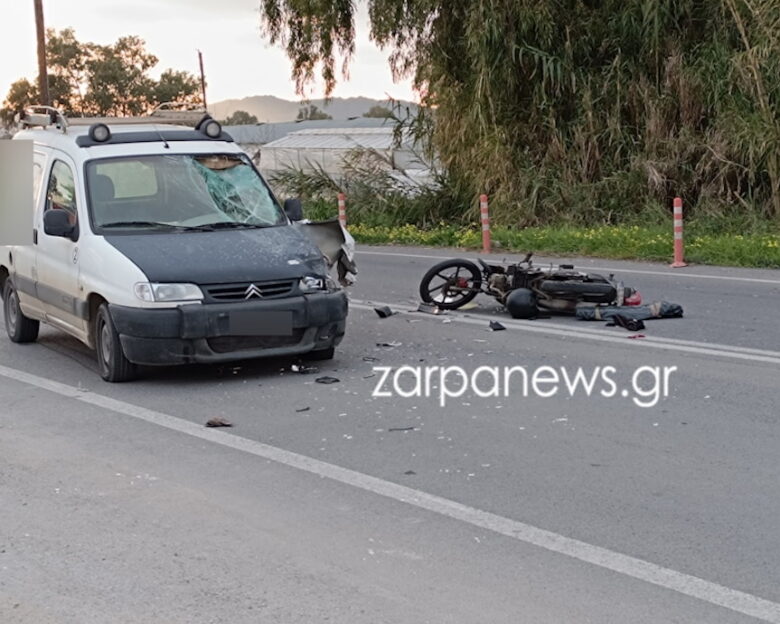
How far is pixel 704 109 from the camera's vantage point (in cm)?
2217

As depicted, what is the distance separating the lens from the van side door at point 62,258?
9914 mm

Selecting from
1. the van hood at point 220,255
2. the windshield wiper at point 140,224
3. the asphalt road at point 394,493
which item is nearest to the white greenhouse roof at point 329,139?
the windshield wiper at point 140,224

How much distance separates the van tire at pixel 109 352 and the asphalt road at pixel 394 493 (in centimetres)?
15

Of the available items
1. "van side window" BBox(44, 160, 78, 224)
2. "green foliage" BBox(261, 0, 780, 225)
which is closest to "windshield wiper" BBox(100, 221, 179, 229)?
"van side window" BBox(44, 160, 78, 224)

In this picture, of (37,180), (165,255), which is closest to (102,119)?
(37,180)

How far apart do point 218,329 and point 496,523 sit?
373 cm

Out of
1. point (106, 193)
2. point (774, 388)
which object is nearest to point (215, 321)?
point (106, 193)

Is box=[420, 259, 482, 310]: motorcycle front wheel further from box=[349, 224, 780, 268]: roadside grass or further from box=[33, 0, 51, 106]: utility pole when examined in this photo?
box=[33, 0, 51, 106]: utility pole

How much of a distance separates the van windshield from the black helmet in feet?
8.48

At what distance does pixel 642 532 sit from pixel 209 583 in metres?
1.88

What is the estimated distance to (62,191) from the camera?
10492 mm

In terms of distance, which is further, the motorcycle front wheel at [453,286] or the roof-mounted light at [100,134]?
the motorcycle front wheel at [453,286]

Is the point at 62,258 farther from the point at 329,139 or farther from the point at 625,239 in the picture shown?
the point at 329,139

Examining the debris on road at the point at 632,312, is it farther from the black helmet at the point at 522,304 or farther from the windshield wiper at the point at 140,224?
the windshield wiper at the point at 140,224
